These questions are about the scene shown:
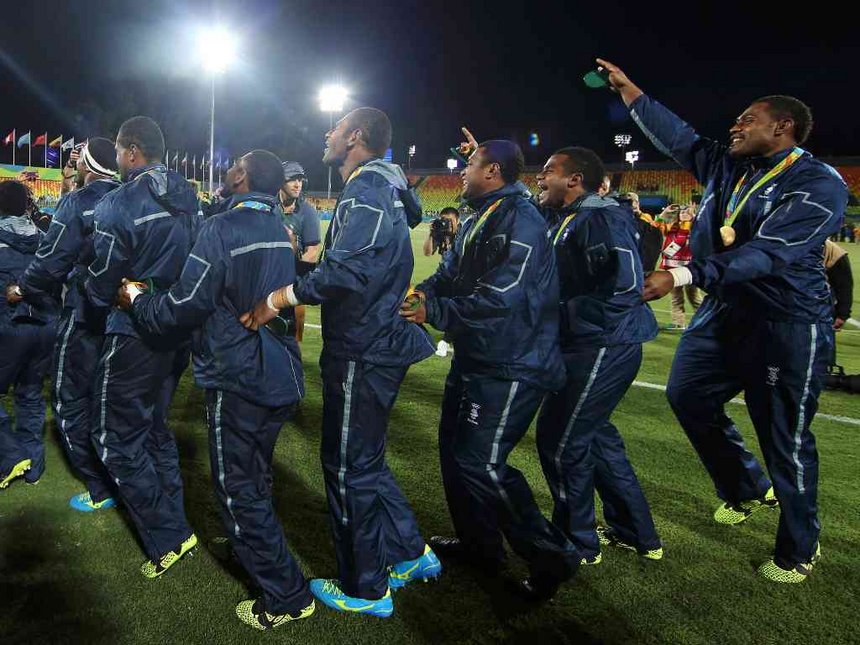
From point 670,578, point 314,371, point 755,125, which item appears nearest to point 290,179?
point 314,371

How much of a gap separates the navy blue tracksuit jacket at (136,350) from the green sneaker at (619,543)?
2256 mm

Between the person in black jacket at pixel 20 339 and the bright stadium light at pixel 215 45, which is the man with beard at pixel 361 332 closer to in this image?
the person in black jacket at pixel 20 339

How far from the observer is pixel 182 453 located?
494 centimetres

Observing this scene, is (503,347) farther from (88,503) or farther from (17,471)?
(17,471)

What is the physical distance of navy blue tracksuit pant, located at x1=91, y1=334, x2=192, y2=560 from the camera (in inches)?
132

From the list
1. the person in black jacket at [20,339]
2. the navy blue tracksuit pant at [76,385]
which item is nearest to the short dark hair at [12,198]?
the person in black jacket at [20,339]

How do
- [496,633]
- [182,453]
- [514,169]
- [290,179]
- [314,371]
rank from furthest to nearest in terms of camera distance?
[314,371]
[290,179]
[182,453]
[514,169]
[496,633]

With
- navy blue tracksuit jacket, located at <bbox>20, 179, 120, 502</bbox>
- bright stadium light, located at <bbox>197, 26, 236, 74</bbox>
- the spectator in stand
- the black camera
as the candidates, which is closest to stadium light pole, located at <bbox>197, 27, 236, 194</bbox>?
bright stadium light, located at <bbox>197, 26, 236, 74</bbox>

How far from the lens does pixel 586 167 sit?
3467 millimetres

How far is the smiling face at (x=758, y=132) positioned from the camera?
3.40 m

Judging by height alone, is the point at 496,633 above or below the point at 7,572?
above

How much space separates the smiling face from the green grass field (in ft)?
7.10

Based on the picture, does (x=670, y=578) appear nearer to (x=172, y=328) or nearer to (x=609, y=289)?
(x=609, y=289)

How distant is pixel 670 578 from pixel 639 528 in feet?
0.94
